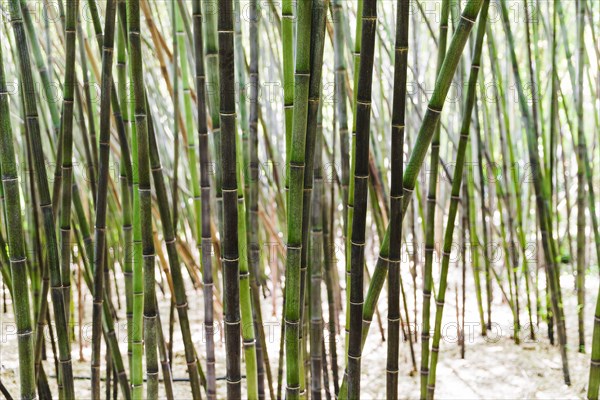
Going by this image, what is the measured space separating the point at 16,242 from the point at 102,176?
0.20 metres

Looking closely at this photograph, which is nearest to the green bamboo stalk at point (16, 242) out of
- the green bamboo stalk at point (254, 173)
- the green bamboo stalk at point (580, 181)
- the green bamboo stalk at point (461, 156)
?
the green bamboo stalk at point (254, 173)

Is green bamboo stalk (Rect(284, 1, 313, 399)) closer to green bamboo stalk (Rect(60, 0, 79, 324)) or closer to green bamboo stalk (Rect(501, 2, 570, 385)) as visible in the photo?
green bamboo stalk (Rect(60, 0, 79, 324))

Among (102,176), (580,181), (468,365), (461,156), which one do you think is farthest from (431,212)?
(468,365)

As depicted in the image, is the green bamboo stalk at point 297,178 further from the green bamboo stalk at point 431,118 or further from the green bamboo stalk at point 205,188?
the green bamboo stalk at point 205,188

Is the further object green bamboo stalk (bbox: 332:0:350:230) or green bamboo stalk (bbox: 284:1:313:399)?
green bamboo stalk (bbox: 332:0:350:230)

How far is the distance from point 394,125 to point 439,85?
7 cm

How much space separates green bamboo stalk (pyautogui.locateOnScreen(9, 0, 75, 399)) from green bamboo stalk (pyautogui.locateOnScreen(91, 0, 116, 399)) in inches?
2.7

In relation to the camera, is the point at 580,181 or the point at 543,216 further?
the point at 580,181

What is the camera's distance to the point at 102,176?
3.17 feet

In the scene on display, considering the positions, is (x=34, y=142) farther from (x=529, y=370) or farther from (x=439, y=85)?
(x=529, y=370)

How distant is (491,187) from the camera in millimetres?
3041

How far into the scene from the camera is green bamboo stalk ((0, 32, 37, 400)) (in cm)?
78

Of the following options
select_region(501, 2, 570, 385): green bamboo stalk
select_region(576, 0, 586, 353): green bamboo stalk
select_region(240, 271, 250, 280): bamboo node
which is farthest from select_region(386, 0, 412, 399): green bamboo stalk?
select_region(576, 0, 586, 353): green bamboo stalk

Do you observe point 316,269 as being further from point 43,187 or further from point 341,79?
point 43,187
